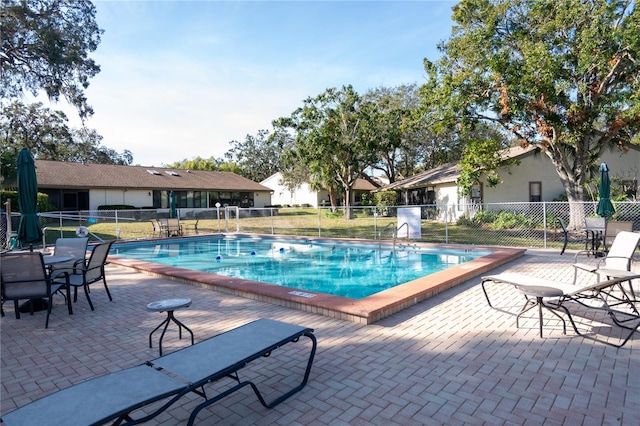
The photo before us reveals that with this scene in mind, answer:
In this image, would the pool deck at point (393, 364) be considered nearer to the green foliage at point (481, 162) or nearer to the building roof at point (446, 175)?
the green foliage at point (481, 162)

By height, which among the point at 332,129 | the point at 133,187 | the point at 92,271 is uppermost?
the point at 332,129

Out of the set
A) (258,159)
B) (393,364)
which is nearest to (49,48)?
(393,364)

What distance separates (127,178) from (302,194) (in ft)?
63.9

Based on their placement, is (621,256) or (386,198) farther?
(386,198)

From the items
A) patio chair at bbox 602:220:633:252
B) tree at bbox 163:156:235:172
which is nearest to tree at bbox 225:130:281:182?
tree at bbox 163:156:235:172

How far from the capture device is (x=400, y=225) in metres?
13.5

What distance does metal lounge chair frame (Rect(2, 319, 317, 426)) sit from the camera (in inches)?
77.4

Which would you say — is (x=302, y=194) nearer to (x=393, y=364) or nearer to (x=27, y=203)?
(x=27, y=203)

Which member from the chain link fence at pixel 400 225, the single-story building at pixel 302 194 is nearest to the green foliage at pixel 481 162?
the chain link fence at pixel 400 225

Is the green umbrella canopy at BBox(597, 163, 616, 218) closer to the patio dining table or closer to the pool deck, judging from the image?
the pool deck

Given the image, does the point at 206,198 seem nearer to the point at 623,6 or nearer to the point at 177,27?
the point at 177,27

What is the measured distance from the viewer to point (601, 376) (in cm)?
329

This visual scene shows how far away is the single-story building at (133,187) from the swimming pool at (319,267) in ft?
46.7

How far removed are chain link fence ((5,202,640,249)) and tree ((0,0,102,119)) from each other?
5944mm
